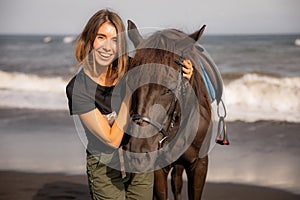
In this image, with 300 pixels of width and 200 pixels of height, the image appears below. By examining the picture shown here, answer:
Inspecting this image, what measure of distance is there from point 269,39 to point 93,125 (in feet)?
89.5

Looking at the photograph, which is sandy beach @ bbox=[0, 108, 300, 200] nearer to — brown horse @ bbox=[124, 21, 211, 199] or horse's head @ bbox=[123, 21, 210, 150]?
brown horse @ bbox=[124, 21, 211, 199]

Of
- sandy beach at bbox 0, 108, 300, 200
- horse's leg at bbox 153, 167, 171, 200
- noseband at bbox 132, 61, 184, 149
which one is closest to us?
noseband at bbox 132, 61, 184, 149

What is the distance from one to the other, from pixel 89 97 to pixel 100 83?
4.7 inches

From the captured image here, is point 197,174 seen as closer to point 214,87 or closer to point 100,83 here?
point 214,87

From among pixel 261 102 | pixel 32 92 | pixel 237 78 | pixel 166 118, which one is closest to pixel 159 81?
pixel 166 118

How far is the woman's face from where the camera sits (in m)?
2.48

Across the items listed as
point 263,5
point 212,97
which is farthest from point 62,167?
point 263,5

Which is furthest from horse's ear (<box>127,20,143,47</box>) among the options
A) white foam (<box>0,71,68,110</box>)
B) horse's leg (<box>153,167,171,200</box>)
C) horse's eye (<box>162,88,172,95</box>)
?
white foam (<box>0,71,68,110</box>)

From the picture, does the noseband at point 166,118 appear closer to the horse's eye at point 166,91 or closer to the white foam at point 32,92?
the horse's eye at point 166,91

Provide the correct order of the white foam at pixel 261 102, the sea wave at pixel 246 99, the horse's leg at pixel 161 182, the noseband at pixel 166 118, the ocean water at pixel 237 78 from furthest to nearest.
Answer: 1. the ocean water at pixel 237 78
2. the sea wave at pixel 246 99
3. the white foam at pixel 261 102
4. the horse's leg at pixel 161 182
5. the noseband at pixel 166 118

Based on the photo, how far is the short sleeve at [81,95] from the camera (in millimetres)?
2418

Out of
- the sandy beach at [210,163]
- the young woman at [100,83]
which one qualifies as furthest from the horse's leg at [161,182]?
the sandy beach at [210,163]

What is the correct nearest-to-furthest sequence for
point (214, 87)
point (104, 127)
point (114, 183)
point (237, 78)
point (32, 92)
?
point (104, 127) < point (114, 183) < point (214, 87) < point (32, 92) < point (237, 78)

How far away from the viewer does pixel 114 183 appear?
8.73 feet
